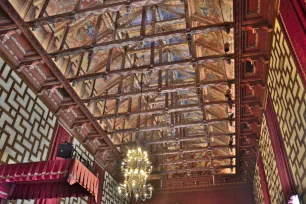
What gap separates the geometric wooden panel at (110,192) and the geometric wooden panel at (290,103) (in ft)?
28.4

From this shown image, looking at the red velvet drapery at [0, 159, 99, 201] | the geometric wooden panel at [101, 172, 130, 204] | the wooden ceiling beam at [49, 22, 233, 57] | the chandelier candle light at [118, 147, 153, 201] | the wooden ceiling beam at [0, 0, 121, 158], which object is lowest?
the red velvet drapery at [0, 159, 99, 201]

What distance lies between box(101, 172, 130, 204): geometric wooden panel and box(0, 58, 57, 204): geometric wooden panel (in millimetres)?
5024

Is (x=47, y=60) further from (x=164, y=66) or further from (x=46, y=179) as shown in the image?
(x=46, y=179)

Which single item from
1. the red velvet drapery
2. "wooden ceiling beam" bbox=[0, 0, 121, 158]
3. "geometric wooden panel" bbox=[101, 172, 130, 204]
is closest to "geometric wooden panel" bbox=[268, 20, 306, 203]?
the red velvet drapery

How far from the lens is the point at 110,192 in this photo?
1408cm

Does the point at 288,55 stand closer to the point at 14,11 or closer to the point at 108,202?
the point at 14,11

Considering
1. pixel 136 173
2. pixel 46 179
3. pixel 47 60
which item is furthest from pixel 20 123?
pixel 136 173

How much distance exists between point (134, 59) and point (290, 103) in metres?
5.49

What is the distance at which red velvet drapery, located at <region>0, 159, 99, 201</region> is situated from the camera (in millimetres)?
5797

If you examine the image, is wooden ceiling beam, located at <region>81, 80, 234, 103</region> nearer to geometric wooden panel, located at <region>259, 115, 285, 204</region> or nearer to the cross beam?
the cross beam

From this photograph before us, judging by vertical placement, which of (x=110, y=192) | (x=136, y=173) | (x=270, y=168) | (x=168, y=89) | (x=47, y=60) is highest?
(x=168, y=89)

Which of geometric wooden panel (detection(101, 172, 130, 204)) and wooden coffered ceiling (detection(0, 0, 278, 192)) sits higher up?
wooden coffered ceiling (detection(0, 0, 278, 192))

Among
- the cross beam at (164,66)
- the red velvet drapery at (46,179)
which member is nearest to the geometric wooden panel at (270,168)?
the cross beam at (164,66)

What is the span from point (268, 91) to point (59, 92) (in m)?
6.60
